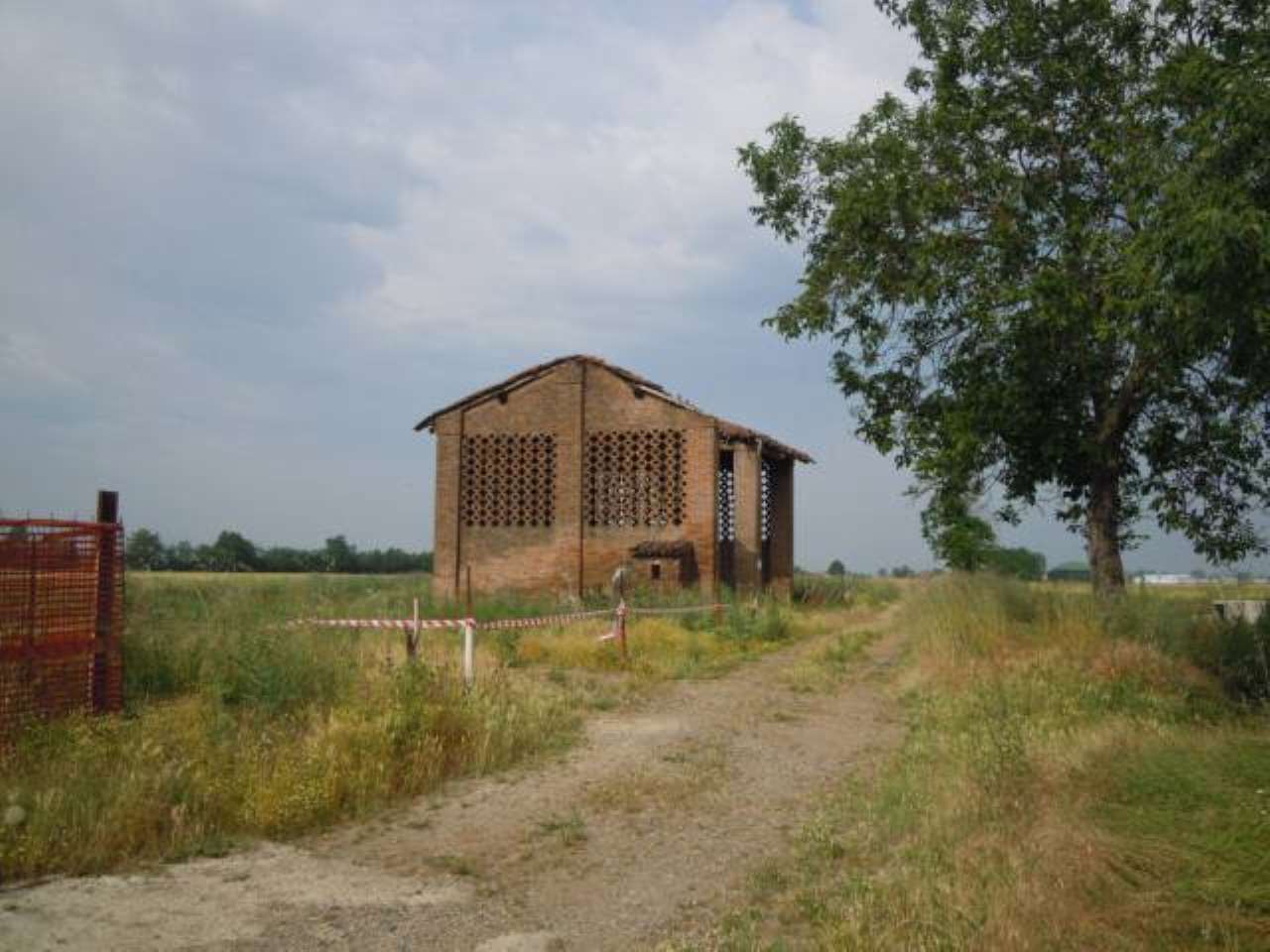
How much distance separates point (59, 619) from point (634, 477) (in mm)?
18508

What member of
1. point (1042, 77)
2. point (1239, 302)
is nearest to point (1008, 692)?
point (1239, 302)

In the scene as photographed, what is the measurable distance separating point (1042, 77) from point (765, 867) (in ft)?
35.7

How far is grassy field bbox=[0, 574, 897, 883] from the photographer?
574 centimetres

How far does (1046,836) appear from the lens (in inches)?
183

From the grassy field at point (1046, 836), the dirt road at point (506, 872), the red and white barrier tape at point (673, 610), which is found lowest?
the dirt road at point (506, 872)

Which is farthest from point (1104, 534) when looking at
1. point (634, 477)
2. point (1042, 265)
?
point (634, 477)

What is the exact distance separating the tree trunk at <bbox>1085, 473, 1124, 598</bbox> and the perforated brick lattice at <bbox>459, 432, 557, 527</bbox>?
48.3 ft

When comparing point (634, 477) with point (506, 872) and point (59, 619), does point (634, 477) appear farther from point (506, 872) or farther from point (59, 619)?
point (506, 872)

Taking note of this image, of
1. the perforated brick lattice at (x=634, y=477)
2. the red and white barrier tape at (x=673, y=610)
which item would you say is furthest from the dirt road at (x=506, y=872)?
the perforated brick lattice at (x=634, y=477)

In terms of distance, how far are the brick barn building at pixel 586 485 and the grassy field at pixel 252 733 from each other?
11.8m

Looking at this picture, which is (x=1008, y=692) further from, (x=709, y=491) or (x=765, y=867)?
(x=709, y=491)

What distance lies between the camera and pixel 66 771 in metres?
6.20

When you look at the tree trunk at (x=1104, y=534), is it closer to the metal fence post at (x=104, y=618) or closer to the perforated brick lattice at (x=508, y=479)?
the metal fence post at (x=104, y=618)

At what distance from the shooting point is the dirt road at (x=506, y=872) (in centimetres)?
457
